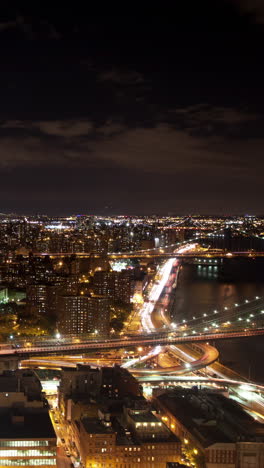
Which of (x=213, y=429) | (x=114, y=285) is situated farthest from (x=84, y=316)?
(x=213, y=429)

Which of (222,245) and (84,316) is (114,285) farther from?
(222,245)

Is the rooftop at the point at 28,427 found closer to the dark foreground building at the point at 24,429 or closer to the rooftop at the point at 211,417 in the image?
the dark foreground building at the point at 24,429

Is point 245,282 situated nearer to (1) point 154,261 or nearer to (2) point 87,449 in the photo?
(1) point 154,261

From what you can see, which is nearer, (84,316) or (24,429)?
(24,429)

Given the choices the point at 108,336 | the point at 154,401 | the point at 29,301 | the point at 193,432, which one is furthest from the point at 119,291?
the point at 193,432

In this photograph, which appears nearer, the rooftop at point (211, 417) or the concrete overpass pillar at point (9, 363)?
the rooftop at point (211, 417)

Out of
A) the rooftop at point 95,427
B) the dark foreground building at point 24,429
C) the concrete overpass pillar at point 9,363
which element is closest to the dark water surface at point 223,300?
the concrete overpass pillar at point 9,363

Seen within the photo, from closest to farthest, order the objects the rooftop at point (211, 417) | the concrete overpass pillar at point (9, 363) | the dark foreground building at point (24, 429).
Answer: the dark foreground building at point (24, 429) < the rooftop at point (211, 417) < the concrete overpass pillar at point (9, 363)

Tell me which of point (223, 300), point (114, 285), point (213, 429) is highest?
point (114, 285)

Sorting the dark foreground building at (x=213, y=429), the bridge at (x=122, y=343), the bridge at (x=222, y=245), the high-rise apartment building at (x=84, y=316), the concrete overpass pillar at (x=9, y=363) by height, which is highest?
the bridge at (x=222, y=245)
